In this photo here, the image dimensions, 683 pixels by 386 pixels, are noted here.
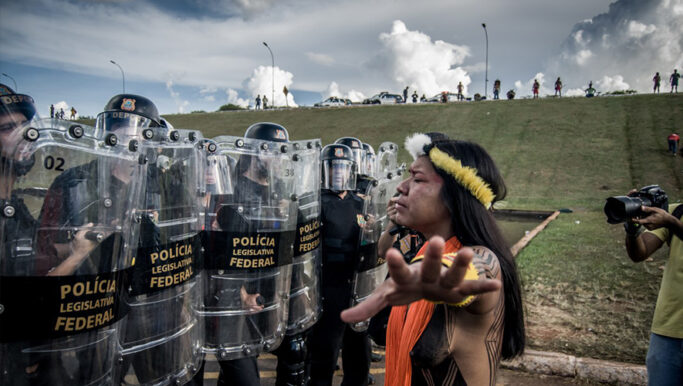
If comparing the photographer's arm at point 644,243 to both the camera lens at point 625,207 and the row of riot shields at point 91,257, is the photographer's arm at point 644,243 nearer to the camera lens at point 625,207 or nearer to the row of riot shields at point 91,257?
the camera lens at point 625,207

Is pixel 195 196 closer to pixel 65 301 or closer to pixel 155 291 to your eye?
pixel 155 291

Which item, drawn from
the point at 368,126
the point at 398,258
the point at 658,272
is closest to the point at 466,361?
the point at 398,258

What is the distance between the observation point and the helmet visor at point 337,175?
13.6ft

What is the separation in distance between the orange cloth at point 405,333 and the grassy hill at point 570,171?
11.8ft

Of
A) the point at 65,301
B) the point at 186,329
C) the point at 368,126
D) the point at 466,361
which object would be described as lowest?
the point at 186,329

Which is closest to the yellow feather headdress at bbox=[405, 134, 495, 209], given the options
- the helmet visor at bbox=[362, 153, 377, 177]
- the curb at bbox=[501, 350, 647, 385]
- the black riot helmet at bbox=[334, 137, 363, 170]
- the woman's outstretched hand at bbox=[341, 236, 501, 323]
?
the woman's outstretched hand at bbox=[341, 236, 501, 323]

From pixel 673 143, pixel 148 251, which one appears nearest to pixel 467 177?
pixel 148 251

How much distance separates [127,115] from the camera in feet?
10.6

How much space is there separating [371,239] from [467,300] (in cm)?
251

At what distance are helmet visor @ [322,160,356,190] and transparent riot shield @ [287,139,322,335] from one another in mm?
Result: 596

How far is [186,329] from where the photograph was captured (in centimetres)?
259

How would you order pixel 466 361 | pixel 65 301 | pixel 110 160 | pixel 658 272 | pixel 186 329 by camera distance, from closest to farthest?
pixel 466 361 → pixel 65 301 → pixel 110 160 → pixel 186 329 → pixel 658 272

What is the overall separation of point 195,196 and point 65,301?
38.1 inches

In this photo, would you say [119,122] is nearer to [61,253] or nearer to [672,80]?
[61,253]
